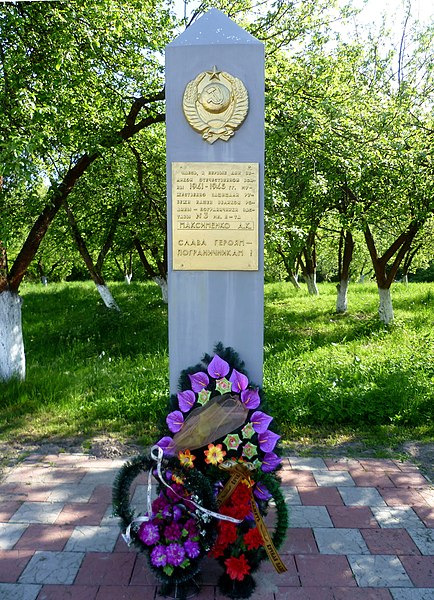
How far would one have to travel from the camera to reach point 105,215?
12.3m

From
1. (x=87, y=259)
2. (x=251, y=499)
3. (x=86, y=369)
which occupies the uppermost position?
(x=87, y=259)

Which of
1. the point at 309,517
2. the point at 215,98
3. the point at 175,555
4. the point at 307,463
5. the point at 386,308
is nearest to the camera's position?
the point at 175,555

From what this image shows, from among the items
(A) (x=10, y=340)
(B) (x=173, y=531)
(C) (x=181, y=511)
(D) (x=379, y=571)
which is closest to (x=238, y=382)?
(C) (x=181, y=511)

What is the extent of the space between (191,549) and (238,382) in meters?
0.93

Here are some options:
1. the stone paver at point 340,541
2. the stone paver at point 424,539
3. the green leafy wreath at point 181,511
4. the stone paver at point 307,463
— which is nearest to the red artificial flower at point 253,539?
the green leafy wreath at point 181,511

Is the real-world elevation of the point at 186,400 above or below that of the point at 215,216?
below

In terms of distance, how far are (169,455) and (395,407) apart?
3367 mm

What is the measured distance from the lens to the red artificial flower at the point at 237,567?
106 inches

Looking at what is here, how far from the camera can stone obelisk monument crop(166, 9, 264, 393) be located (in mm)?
3092

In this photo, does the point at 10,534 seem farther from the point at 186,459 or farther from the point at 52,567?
the point at 186,459

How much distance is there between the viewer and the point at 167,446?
296 cm

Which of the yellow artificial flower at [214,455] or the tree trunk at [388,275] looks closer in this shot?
the yellow artificial flower at [214,455]

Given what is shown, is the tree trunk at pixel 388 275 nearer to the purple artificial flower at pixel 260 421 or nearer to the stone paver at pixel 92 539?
the purple artificial flower at pixel 260 421

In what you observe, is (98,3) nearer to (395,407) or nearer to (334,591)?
(395,407)
